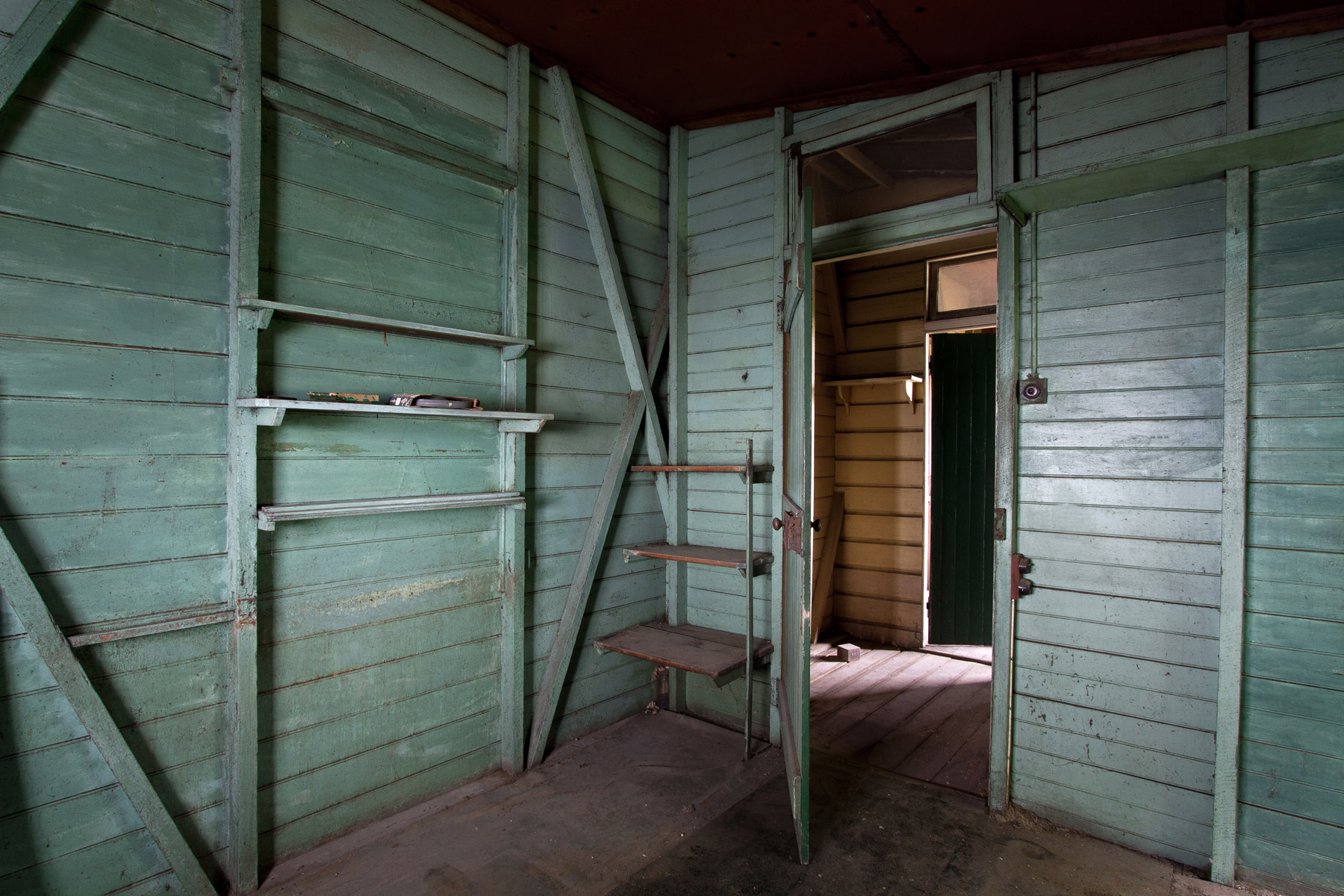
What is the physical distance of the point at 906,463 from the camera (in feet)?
15.9

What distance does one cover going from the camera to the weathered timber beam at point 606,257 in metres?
2.99

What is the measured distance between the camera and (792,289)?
2.78 metres

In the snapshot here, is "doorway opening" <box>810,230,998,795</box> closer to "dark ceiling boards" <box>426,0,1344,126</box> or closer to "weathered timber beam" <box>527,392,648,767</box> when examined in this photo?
"dark ceiling boards" <box>426,0,1344,126</box>

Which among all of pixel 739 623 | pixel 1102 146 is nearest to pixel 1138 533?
pixel 1102 146

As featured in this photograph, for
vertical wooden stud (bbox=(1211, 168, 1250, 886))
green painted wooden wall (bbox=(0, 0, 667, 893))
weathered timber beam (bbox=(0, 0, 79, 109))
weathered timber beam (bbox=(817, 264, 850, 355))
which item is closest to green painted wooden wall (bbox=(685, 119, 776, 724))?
green painted wooden wall (bbox=(0, 0, 667, 893))

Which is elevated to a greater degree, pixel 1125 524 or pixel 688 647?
pixel 1125 524

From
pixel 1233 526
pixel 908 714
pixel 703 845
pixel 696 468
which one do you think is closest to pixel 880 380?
pixel 696 468

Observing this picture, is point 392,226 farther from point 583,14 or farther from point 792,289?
point 792,289

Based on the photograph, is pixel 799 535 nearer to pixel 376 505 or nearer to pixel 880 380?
pixel 376 505

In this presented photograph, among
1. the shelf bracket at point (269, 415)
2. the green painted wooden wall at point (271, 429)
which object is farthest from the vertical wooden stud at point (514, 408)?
the shelf bracket at point (269, 415)

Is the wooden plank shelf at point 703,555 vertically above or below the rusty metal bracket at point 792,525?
below

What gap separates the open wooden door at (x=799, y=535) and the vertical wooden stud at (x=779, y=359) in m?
0.14

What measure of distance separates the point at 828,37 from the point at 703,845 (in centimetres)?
307

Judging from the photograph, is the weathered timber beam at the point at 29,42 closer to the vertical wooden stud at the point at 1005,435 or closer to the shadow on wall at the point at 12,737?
the shadow on wall at the point at 12,737
